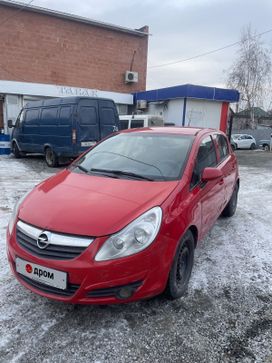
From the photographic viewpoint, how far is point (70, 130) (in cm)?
959

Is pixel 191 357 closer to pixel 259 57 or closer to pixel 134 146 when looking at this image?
pixel 134 146

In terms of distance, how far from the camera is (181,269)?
114 inches

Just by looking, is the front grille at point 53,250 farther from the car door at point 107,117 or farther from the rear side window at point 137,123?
the rear side window at point 137,123

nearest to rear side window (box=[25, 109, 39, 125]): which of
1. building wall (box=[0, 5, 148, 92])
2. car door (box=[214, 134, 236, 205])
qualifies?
Answer: building wall (box=[0, 5, 148, 92])

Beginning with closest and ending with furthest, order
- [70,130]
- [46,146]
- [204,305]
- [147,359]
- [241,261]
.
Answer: [147,359], [204,305], [241,261], [70,130], [46,146]

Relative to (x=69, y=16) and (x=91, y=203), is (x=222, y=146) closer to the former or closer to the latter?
(x=91, y=203)

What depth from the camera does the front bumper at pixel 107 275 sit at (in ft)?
7.30

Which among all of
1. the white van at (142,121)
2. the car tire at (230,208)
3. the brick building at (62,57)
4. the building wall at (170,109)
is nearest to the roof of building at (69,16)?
the brick building at (62,57)

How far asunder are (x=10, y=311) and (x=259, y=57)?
116 feet

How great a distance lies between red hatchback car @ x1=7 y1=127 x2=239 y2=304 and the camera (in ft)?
7.43

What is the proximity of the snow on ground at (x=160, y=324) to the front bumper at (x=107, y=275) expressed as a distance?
0.28 metres

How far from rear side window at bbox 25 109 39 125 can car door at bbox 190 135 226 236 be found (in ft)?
27.8

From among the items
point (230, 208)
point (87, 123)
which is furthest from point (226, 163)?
point (87, 123)

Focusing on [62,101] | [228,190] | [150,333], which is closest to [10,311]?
[150,333]
